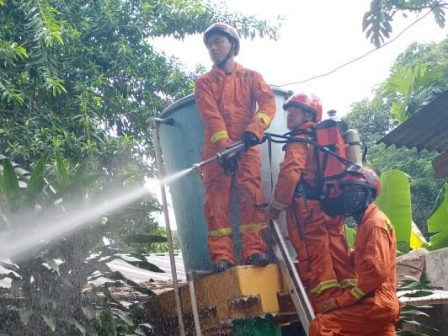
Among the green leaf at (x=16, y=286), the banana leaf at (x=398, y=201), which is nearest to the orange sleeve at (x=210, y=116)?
the green leaf at (x=16, y=286)

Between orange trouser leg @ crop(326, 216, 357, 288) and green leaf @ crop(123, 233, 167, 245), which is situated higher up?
green leaf @ crop(123, 233, 167, 245)

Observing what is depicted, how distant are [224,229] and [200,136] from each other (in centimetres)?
76

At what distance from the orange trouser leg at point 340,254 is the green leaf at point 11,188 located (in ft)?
6.33

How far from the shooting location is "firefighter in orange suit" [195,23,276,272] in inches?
156

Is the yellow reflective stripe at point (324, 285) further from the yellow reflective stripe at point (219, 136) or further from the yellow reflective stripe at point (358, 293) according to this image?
the yellow reflective stripe at point (219, 136)

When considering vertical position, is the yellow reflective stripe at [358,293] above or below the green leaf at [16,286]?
below

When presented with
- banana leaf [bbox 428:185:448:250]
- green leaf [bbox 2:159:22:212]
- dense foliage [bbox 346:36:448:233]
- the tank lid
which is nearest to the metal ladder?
the tank lid

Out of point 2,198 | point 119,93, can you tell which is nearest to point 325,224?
point 2,198

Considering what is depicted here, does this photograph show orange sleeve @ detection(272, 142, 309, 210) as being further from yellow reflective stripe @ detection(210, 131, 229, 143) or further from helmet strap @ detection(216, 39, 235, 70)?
helmet strap @ detection(216, 39, 235, 70)

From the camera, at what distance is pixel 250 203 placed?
158 inches

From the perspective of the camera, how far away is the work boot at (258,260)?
12.6 ft

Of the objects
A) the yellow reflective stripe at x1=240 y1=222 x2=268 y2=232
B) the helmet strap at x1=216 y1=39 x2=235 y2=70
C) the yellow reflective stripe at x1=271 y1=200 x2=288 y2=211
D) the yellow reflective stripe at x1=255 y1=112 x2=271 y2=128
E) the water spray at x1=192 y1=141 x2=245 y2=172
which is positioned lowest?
the yellow reflective stripe at x1=240 y1=222 x2=268 y2=232

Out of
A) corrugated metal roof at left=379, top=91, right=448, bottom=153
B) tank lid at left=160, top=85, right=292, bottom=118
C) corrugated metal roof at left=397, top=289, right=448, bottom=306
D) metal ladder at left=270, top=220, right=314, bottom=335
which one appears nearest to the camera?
metal ladder at left=270, top=220, right=314, bottom=335

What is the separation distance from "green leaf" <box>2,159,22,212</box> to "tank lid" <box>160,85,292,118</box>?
1.18 m
